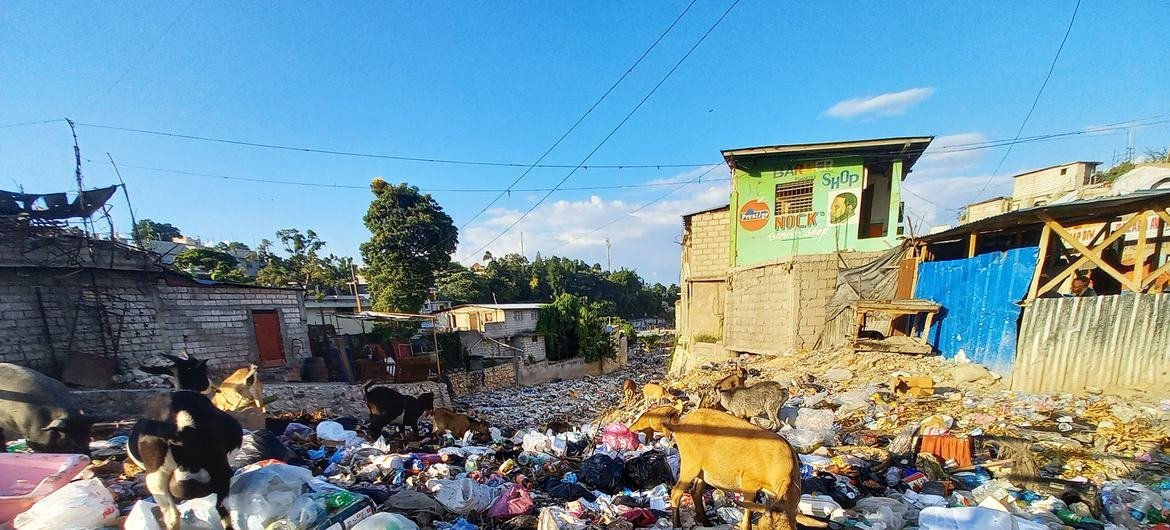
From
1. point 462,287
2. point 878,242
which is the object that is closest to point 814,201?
point 878,242

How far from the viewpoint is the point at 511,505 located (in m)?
3.48

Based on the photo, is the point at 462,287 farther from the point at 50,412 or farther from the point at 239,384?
the point at 50,412

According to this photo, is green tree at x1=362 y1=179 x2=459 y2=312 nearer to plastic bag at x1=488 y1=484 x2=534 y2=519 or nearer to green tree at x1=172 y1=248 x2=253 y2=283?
green tree at x1=172 y1=248 x2=253 y2=283

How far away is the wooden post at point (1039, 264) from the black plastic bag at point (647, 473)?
246 inches

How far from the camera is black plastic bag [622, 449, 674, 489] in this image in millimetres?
4109

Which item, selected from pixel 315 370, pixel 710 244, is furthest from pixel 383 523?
pixel 710 244

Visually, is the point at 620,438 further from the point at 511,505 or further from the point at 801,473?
the point at 801,473

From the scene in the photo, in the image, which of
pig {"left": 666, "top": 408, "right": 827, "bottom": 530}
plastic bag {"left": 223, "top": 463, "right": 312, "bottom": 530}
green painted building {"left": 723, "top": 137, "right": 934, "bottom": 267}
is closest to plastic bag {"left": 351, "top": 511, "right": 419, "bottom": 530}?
plastic bag {"left": 223, "top": 463, "right": 312, "bottom": 530}

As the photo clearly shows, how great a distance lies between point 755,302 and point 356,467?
957 centimetres

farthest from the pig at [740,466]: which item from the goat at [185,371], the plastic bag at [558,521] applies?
the goat at [185,371]

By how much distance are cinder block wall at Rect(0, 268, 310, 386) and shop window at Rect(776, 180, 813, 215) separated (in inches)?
549

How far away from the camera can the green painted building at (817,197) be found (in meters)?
10.3

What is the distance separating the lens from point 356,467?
464 cm

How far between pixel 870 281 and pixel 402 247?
61.2 feet
